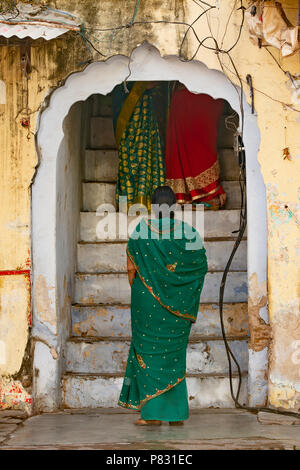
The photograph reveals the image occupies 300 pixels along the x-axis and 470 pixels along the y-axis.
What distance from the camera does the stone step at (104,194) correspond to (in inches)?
328

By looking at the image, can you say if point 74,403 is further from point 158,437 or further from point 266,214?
point 266,214

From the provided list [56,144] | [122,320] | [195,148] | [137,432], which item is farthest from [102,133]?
[137,432]

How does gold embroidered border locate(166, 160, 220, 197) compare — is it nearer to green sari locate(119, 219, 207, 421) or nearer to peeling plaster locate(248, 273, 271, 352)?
peeling plaster locate(248, 273, 271, 352)

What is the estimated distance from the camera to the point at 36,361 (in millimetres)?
6566

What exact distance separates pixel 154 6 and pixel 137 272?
7.32 feet

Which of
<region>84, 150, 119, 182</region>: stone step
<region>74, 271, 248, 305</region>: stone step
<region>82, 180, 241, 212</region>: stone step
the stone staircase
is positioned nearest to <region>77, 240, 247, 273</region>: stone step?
the stone staircase

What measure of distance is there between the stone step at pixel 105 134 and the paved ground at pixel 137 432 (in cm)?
335

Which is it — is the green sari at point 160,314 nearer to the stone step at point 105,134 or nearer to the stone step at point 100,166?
the stone step at point 100,166

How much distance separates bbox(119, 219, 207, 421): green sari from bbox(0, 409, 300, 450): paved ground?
210 millimetres

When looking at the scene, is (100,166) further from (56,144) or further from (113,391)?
(113,391)

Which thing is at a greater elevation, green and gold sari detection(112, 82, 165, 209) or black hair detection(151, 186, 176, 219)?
green and gold sari detection(112, 82, 165, 209)

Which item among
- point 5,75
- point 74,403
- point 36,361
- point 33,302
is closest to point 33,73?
point 5,75

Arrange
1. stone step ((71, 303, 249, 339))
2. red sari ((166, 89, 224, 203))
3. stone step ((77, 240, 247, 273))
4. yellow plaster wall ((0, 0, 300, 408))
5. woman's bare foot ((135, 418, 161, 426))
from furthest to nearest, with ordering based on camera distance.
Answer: red sari ((166, 89, 224, 203)), stone step ((77, 240, 247, 273)), stone step ((71, 303, 249, 339)), yellow plaster wall ((0, 0, 300, 408)), woman's bare foot ((135, 418, 161, 426))

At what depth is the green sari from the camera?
593cm
